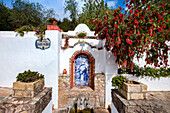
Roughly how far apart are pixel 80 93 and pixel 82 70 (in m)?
1.52

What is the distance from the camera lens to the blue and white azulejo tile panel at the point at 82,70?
248 inches

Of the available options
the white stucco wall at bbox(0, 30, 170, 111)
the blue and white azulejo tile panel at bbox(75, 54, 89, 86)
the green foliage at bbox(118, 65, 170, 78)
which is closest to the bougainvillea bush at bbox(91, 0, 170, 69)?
the green foliage at bbox(118, 65, 170, 78)

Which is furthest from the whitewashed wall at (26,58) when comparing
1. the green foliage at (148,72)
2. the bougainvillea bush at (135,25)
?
the green foliage at (148,72)

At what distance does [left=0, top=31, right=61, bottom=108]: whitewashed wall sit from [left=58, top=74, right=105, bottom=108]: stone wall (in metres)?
0.28

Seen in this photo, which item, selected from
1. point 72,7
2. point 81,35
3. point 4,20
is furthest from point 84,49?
point 72,7

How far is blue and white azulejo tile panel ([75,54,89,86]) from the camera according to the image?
20.7 ft

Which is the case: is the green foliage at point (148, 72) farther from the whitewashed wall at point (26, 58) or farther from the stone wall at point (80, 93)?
the whitewashed wall at point (26, 58)

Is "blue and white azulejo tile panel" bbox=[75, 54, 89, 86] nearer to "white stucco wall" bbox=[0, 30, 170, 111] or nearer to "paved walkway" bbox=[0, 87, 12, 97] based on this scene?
"white stucco wall" bbox=[0, 30, 170, 111]

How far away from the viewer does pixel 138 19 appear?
3.68 meters

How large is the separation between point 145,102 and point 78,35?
5.00 metres

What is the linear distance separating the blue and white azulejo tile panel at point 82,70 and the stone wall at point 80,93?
95 centimetres

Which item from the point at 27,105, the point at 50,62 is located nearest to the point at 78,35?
the point at 50,62

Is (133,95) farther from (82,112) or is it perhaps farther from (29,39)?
(29,39)

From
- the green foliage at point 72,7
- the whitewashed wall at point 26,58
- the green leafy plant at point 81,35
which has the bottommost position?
the whitewashed wall at point 26,58
